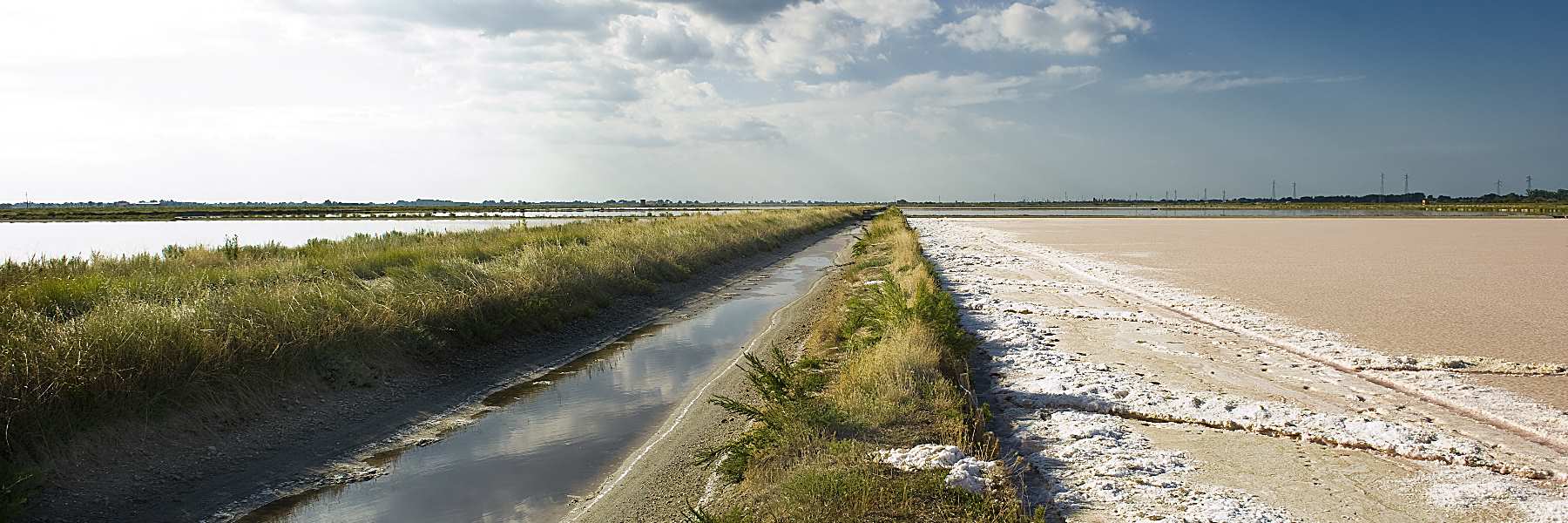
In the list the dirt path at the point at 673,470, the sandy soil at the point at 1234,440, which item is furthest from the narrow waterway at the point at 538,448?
the sandy soil at the point at 1234,440

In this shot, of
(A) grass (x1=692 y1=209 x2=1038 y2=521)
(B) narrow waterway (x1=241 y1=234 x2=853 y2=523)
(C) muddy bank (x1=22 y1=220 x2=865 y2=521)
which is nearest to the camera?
(A) grass (x1=692 y1=209 x2=1038 y2=521)

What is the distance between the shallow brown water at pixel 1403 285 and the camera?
10734 millimetres

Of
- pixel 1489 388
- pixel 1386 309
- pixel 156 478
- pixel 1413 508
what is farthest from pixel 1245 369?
pixel 156 478

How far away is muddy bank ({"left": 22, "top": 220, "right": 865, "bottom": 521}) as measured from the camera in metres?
5.71

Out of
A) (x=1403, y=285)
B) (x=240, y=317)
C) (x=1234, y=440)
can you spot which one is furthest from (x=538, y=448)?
(x=1403, y=285)

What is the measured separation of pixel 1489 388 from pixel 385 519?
10.3 m

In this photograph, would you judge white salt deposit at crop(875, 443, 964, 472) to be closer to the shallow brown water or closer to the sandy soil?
the sandy soil

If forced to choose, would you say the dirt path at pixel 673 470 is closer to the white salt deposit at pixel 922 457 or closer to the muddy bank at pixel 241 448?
the white salt deposit at pixel 922 457

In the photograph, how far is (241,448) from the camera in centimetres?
686

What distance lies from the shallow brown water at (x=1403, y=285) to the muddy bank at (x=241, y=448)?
1131 cm

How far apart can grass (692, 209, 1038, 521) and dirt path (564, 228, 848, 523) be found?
9.0 inches

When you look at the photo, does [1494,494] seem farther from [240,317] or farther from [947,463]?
[240,317]

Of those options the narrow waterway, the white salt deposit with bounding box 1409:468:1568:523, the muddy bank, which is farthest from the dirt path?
the white salt deposit with bounding box 1409:468:1568:523

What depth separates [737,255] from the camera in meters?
28.5
